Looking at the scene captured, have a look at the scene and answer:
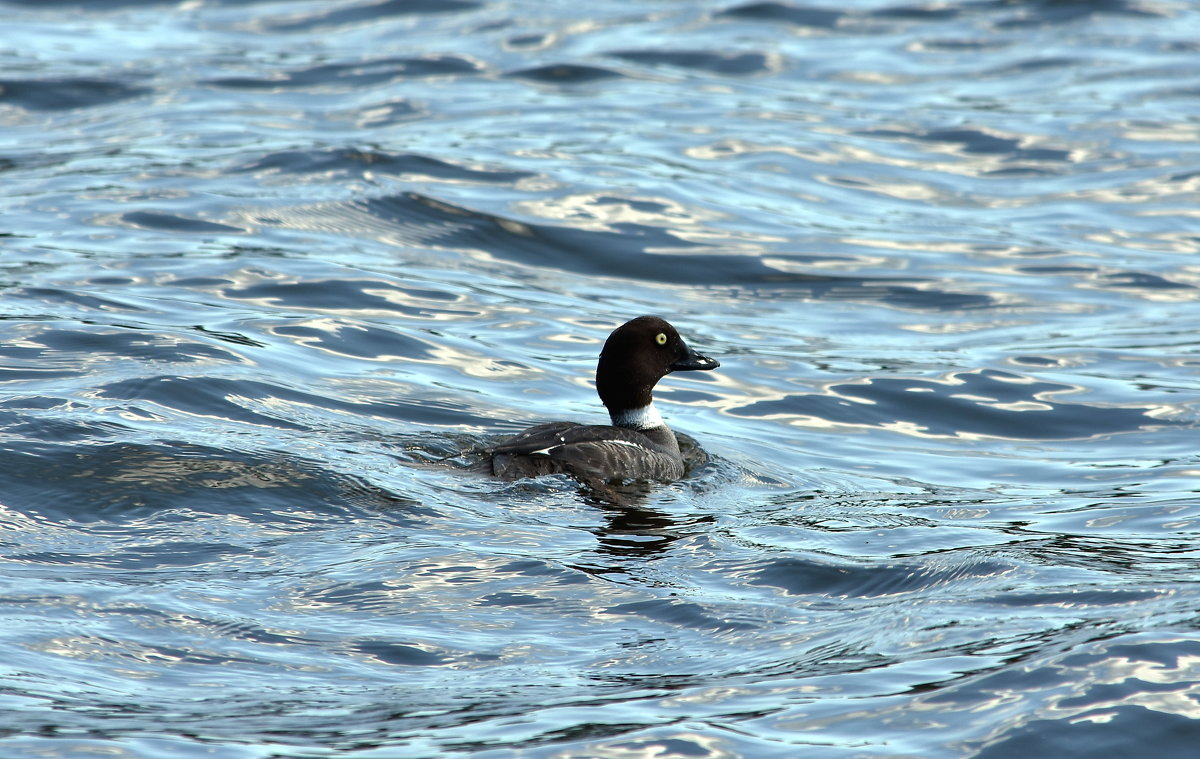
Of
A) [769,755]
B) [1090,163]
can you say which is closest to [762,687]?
[769,755]

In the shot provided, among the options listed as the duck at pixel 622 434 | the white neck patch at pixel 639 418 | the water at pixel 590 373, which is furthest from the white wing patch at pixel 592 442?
the white neck patch at pixel 639 418

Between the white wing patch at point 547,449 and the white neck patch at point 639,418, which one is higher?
the white wing patch at point 547,449

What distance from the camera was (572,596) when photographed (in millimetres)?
6867

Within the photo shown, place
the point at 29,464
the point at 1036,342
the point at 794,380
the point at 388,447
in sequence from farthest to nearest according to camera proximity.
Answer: the point at 1036,342 → the point at 794,380 → the point at 388,447 → the point at 29,464

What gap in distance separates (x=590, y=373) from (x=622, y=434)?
2.51 metres

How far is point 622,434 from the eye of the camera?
9359mm

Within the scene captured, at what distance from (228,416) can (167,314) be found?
2568 millimetres

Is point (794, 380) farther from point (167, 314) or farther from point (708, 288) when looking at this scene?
point (167, 314)

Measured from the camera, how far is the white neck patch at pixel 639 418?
1005 cm

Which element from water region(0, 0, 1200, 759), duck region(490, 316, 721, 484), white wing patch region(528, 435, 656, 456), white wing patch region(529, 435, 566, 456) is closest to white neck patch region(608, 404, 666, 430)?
duck region(490, 316, 721, 484)

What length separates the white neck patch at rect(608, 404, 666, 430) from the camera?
1005 centimetres

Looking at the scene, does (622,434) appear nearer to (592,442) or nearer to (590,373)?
(592,442)

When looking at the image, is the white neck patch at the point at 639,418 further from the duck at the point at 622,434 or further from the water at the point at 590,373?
the water at the point at 590,373

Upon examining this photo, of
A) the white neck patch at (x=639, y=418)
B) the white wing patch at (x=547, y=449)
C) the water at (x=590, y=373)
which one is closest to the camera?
the water at (x=590, y=373)
